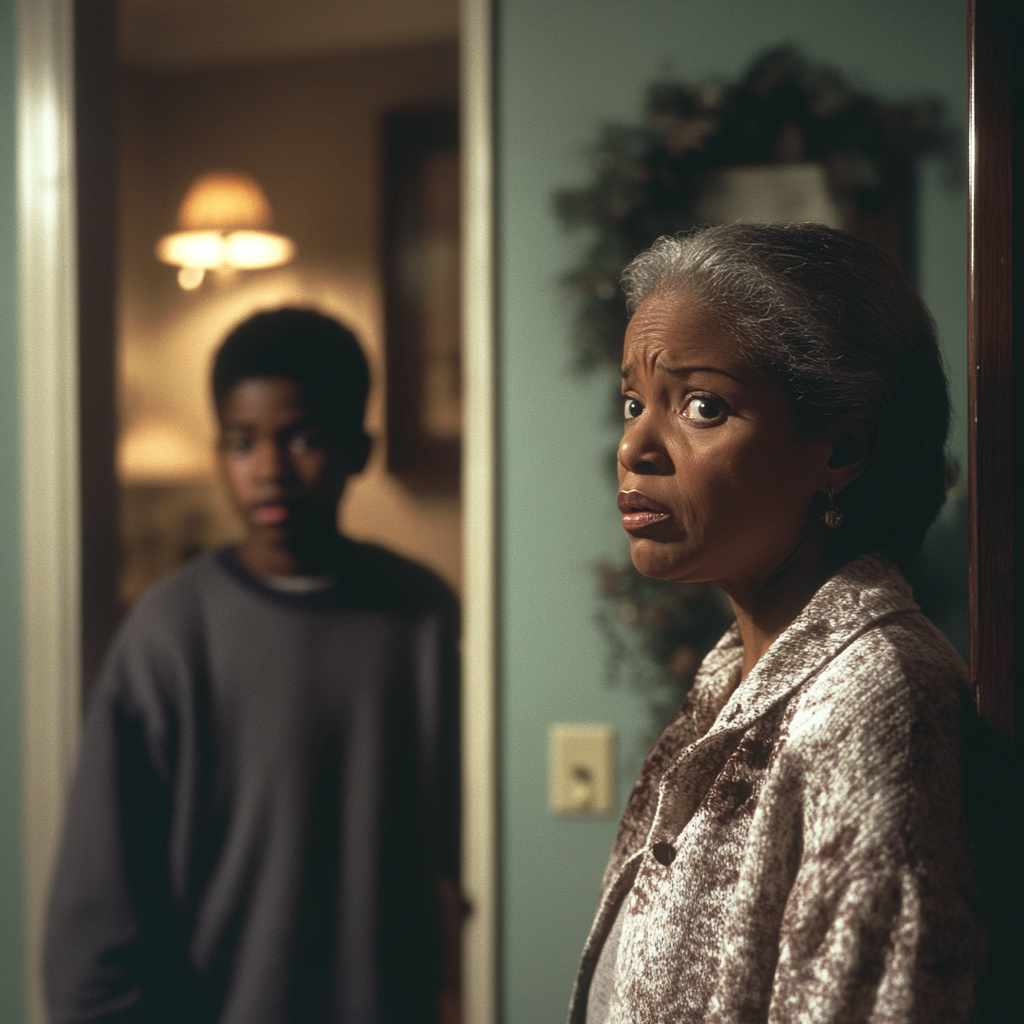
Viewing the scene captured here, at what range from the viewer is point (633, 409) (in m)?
0.73

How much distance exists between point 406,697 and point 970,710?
74cm

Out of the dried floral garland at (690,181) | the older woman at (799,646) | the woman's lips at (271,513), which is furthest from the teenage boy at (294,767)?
the older woman at (799,646)

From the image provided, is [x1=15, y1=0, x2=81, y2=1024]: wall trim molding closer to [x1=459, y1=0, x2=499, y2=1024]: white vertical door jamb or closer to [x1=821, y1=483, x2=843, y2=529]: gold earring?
[x1=459, y1=0, x2=499, y2=1024]: white vertical door jamb

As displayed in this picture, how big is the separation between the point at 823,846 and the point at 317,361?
861 mm

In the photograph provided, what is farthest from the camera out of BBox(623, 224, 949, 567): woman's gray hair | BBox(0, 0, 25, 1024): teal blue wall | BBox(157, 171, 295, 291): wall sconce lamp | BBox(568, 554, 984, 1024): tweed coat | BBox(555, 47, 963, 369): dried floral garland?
BBox(0, 0, 25, 1024): teal blue wall

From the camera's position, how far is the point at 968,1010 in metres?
0.52

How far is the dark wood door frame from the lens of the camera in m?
0.59

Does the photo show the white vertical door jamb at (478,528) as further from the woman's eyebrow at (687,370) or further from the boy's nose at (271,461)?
the woman's eyebrow at (687,370)

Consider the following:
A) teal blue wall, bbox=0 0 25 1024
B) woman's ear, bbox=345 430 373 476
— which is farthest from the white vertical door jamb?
teal blue wall, bbox=0 0 25 1024

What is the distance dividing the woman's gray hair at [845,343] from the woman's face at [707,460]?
2 cm

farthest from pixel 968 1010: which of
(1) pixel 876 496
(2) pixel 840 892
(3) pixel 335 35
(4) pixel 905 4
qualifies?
(3) pixel 335 35

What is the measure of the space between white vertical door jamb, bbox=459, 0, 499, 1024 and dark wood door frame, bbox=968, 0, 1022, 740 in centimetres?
65

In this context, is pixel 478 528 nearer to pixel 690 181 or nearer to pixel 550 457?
pixel 550 457

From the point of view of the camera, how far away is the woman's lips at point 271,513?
1181 mm
